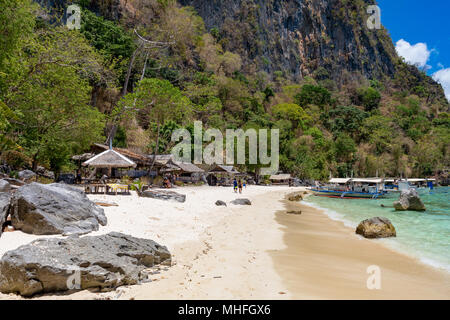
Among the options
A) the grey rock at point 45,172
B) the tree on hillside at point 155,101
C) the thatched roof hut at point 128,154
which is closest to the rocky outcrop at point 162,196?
the tree on hillside at point 155,101

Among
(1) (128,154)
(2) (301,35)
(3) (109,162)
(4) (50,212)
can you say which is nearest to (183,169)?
(1) (128,154)

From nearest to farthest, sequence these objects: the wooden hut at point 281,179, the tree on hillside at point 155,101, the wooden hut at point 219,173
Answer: the tree on hillside at point 155,101 → the wooden hut at point 219,173 → the wooden hut at point 281,179

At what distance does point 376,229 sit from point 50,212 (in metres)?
9.26

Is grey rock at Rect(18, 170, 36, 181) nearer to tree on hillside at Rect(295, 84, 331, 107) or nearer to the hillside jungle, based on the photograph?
the hillside jungle

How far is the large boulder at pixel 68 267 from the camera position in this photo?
3146mm

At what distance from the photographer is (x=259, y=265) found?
5.04 m

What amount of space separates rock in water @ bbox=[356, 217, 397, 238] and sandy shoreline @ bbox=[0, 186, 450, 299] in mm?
379

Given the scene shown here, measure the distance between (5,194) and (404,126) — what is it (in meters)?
84.1

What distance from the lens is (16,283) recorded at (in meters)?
3.13

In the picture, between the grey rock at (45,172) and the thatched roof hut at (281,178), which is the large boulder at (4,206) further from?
the thatched roof hut at (281,178)

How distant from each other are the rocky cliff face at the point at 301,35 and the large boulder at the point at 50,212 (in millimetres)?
56974

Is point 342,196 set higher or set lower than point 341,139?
lower
